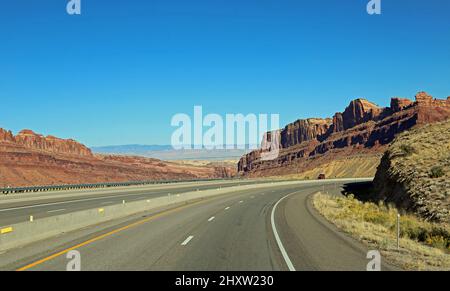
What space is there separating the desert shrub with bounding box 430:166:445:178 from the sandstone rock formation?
66733mm

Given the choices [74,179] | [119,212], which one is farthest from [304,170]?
[119,212]

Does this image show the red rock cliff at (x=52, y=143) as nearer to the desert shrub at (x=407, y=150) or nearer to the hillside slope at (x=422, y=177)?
the desert shrub at (x=407, y=150)

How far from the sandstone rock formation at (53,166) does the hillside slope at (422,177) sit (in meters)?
62.0

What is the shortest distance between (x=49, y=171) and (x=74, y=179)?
518 cm

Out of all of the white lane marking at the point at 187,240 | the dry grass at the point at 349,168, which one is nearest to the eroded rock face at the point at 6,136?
the dry grass at the point at 349,168

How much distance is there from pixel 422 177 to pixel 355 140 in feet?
357

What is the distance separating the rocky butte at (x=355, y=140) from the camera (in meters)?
113

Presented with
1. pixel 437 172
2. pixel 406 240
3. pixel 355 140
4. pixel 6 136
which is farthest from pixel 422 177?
pixel 355 140

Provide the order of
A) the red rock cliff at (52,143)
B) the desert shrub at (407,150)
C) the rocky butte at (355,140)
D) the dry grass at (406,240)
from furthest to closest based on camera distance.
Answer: the red rock cliff at (52,143), the rocky butte at (355,140), the desert shrub at (407,150), the dry grass at (406,240)

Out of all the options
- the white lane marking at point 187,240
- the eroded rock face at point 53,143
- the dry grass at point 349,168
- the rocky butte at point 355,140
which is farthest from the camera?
the eroded rock face at point 53,143

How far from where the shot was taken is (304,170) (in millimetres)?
134500

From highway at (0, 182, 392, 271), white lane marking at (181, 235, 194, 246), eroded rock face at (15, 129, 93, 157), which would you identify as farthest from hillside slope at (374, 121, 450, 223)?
eroded rock face at (15, 129, 93, 157)

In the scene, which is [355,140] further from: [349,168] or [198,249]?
[198,249]

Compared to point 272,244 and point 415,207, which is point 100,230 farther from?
point 415,207
